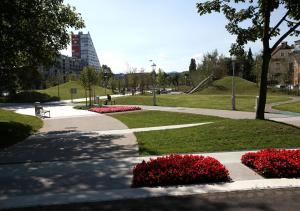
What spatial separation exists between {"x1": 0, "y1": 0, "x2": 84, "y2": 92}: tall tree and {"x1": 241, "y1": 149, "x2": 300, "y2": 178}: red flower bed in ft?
39.5

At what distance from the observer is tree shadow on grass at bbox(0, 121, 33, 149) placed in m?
15.9

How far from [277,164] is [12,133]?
13.2m

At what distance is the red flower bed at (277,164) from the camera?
28.2ft

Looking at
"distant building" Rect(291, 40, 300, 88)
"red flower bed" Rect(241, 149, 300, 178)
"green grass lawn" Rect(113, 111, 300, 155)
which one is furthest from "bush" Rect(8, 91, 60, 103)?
"distant building" Rect(291, 40, 300, 88)

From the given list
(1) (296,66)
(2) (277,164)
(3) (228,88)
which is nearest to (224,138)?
(2) (277,164)

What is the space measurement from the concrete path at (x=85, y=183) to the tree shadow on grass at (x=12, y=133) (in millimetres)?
5232

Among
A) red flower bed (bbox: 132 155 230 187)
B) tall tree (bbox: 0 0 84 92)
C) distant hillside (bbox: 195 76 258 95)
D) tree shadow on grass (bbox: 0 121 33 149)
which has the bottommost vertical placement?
tree shadow on grass (bbox: 0 121 33 149)

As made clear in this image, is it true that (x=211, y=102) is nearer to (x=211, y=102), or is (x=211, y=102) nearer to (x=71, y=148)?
(x=211, y=102)

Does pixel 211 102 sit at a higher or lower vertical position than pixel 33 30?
lower

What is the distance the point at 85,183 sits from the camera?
28.3 ft

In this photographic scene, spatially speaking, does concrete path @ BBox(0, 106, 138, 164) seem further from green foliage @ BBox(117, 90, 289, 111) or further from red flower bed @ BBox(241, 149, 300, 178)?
green foliage @ BBox(117, 90, 289, 111)

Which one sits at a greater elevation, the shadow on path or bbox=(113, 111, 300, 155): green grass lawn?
bbox=(113, 111, 300, 155): green grass lawn

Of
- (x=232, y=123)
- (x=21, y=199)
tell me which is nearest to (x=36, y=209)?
(x=21, y=199)

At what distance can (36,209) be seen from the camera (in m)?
7.03
